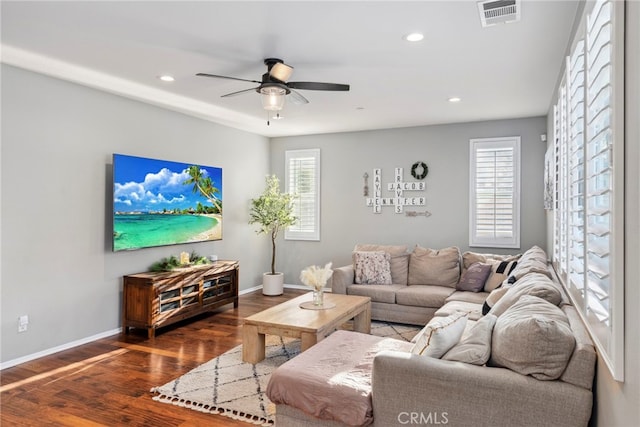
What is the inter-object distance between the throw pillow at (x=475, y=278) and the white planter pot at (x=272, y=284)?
2.83m

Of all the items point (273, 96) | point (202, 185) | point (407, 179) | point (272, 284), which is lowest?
point (272, 284)

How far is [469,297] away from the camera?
185 inches

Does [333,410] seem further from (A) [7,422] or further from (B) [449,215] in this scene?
(B) [449,215]

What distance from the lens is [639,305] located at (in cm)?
111

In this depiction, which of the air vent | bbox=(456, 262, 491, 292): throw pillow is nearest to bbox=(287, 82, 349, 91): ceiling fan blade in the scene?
the air vent

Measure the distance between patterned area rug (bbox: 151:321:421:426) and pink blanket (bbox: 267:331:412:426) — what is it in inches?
23.2

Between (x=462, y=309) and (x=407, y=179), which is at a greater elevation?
(x=407, y=179)

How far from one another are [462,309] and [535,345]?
2.33 m

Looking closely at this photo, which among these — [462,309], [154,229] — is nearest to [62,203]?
[154,229]

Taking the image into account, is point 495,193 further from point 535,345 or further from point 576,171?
point 535,345

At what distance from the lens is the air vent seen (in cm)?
258

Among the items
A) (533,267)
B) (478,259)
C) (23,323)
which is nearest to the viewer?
(533,267)

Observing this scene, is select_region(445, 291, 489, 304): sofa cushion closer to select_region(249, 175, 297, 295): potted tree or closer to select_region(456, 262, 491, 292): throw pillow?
select_region(456, 262, 491, 292): throw pillow

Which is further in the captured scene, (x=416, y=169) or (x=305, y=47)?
(x=416, y=169)
